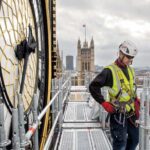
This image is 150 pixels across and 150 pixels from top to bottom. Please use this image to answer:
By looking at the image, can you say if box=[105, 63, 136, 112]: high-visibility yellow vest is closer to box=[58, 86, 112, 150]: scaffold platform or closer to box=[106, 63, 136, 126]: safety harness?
box=[106, 63, 136, 126]: safety harness

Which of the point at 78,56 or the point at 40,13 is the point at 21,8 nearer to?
the point at 40,13

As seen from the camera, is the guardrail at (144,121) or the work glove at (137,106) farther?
the work glove at (137,106)

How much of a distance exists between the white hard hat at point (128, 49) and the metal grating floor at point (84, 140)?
1933 millimetres

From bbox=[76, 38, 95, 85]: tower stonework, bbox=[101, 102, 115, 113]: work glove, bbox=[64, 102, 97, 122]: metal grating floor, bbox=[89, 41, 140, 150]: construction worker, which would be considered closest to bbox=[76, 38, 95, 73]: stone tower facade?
bbox=[76, 38, 95, 85]: tower stonework

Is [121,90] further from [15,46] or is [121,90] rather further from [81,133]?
[81,133]

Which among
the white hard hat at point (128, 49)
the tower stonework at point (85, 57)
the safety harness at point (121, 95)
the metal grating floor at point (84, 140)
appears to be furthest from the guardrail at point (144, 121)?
the tower stonework at point (85, 57)

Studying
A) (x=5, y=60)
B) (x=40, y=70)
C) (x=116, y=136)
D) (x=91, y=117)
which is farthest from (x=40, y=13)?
(x=91, y=117)

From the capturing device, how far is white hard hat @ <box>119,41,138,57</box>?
330cm

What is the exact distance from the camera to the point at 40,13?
4.37 m

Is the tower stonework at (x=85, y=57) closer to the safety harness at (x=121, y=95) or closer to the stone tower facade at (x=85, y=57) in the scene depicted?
the stone tower facade at (x=85, y=57)

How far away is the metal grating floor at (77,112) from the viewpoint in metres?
6.77

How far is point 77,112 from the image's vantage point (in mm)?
7676

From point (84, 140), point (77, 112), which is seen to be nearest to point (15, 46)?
point (84, 140)

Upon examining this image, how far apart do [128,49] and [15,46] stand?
45.4 inches
